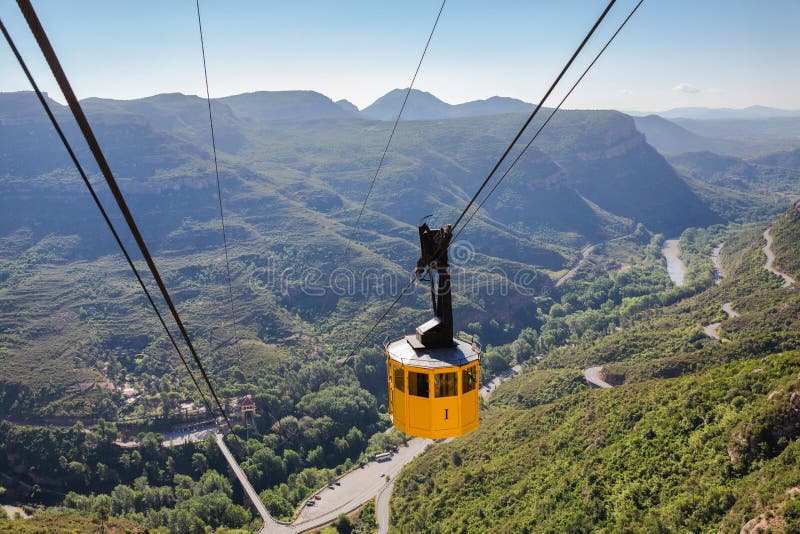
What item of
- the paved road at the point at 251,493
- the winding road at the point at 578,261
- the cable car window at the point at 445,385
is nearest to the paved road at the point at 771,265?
the winding road at the point at 578,261

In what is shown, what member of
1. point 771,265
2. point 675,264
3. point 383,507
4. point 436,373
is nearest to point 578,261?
point 675,264

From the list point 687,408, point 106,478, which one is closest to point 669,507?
Result: point 687,408

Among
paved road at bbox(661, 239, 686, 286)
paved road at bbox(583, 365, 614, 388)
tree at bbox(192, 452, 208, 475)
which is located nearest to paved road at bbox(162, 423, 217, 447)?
tree at bbox(192, 452, 208, 475)

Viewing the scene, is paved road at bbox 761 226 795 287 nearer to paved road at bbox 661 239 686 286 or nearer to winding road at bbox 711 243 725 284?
winding road at bbox 711 243 725 284

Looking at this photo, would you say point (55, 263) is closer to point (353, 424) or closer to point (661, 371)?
point (353, 424)

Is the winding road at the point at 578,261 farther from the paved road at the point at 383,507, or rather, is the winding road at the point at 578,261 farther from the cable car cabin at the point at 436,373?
the cable car cabin at the point at 436,373
